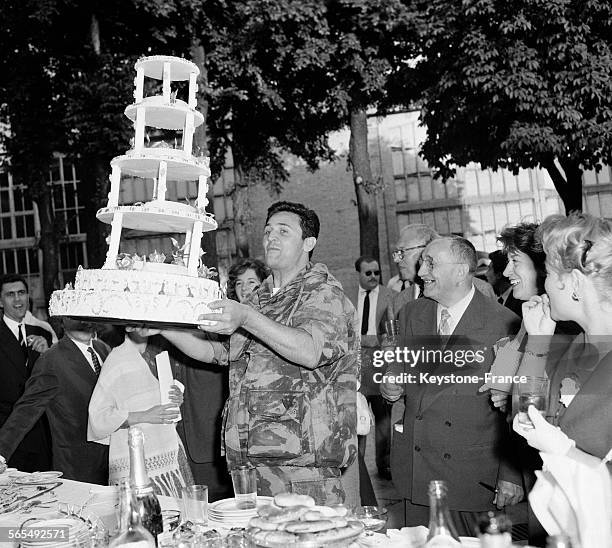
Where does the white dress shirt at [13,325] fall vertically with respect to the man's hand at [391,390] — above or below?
above

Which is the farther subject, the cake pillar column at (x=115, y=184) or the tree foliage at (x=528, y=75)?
the tree foliage at (x=528, y=75)

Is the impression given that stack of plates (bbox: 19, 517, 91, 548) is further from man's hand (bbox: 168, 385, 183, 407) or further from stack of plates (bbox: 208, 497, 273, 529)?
man's hand (bbox: 168, 385, 183, 407)

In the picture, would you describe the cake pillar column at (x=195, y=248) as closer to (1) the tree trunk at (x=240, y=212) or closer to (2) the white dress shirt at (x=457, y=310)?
(2) the white dress shirt at (x=457, y=310)

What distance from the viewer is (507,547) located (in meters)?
2.03

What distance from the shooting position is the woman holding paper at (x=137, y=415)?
440 cm

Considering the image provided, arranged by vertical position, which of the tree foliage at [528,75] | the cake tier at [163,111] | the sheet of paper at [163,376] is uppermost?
the tree foliage at [528,75]

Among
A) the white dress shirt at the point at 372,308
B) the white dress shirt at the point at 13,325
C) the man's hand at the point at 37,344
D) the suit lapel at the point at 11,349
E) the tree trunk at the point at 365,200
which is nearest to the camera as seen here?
the suit lapel at the point at 11,349

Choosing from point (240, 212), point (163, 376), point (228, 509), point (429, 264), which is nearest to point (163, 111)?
point (163, 376)

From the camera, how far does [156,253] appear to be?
12.2 feet

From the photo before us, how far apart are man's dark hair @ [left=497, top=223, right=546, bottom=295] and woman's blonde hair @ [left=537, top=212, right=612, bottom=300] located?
132 cm

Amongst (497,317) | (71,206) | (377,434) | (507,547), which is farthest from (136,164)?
(71,206)

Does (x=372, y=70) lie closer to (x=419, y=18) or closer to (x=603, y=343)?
(x=419, y=18)

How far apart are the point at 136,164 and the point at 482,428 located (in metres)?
2.34

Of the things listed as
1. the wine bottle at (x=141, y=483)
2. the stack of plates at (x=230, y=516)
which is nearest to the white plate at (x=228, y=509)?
the stack of plates at (x=230, y=516)
